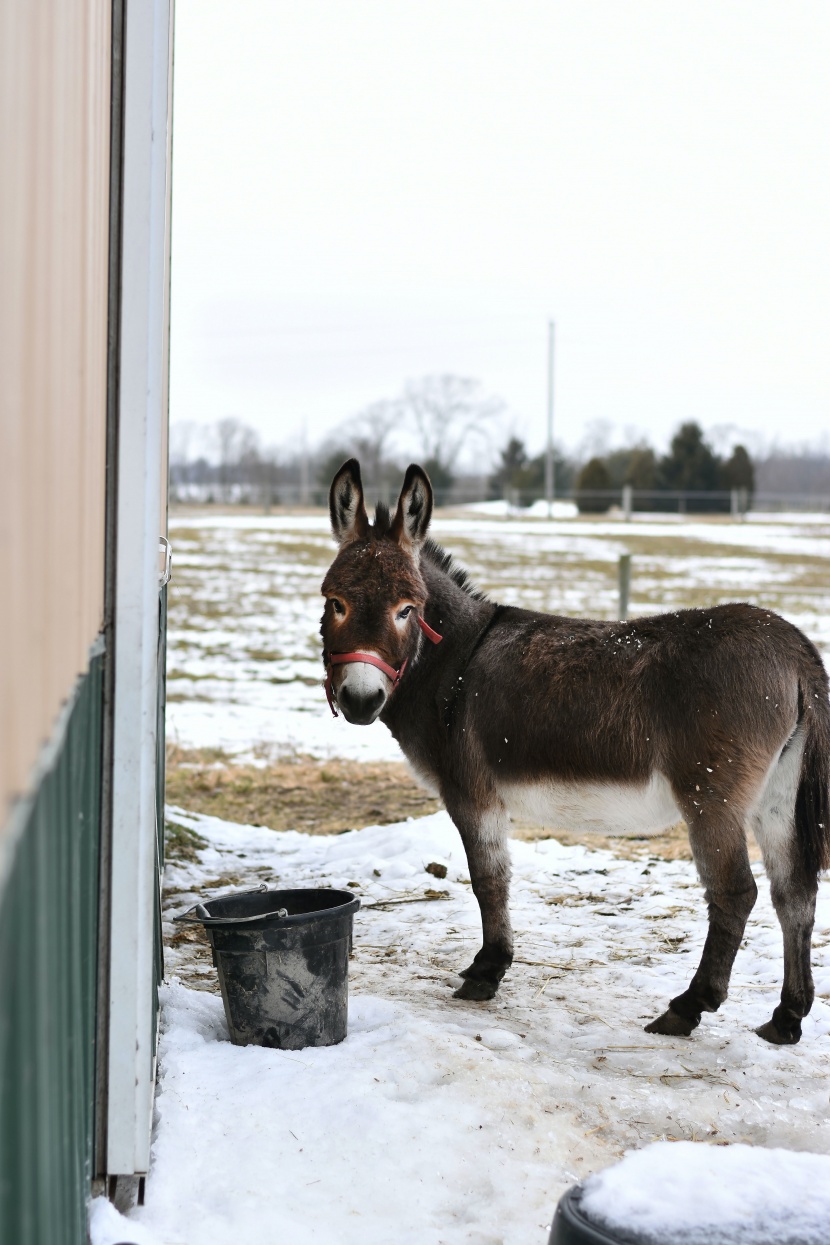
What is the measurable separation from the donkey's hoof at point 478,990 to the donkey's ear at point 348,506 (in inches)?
73.5

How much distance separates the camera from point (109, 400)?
8.31 ft

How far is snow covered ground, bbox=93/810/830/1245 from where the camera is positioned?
9.20 ft

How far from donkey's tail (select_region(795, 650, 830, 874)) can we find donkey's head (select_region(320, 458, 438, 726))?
5.04 feet

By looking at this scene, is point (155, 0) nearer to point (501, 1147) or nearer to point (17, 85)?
point (17, 85)

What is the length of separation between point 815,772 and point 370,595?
5.93 ft

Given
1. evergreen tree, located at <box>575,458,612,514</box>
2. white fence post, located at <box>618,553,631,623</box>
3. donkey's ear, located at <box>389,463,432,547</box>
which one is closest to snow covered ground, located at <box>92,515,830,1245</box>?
donkey's ear, located at <box>389,463,432,547</box>

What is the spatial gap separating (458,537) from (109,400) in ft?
99.4

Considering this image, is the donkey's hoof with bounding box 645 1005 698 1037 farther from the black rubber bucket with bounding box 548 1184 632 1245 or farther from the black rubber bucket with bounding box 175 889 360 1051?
the black rubber bucket with bounding box 548 1184 632 1245

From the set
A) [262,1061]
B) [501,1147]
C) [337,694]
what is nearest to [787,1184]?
[501,1147]

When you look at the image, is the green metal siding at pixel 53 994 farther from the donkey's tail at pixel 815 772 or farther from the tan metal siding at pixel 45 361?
the donkey's tail at pixel 815 772

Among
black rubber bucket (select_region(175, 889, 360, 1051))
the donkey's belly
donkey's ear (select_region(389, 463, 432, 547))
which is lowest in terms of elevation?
black rubber bucket (select_region(175, 889, 360, 1051))

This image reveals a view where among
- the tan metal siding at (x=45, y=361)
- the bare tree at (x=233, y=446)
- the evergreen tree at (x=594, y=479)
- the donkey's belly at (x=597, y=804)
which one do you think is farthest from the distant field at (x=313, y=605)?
the bare tree at (x=233, y=446)

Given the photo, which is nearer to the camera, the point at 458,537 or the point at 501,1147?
the point at 501,1147

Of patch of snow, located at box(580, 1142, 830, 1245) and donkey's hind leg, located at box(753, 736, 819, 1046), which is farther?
donkey's hind leg, located at box(753, 736, 819, 1046)
